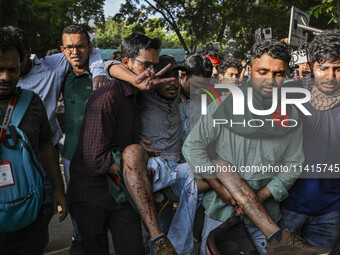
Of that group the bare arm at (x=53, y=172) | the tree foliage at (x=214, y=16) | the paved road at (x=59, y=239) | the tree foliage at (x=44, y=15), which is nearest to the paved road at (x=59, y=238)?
the paved road at (x=59, y=239)

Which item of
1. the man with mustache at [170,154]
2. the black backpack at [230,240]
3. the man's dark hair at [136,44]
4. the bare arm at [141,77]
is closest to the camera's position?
the black backpack at [230,240]

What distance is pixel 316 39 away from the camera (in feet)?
8.44

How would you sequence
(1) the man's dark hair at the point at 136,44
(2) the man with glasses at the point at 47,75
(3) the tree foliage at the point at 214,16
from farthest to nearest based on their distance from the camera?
1. (3) the tree foliage at the point at 214,16
2. (2) the man with glasses at the point at 47,75
3. (1) the man's dark hair at the point at 136,44

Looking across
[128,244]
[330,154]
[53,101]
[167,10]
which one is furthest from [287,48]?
[167,10]

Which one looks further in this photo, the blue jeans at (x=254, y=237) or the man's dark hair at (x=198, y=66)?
the man's dark hair at (x=198, y=66)

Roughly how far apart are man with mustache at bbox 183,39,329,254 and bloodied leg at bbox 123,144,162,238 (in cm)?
43

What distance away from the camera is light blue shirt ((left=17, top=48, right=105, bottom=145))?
304 centimetres

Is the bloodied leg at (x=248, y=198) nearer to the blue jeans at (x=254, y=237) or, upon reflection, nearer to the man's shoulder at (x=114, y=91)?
the blue jeans at (x=254, y=237)

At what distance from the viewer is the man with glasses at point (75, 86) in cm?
327

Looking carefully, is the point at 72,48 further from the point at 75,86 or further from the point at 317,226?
the point at 317,226

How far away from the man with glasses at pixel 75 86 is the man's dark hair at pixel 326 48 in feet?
6.37

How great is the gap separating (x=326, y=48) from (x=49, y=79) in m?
2.25

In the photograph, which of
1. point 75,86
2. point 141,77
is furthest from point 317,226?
point 75,86

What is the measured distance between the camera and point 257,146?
241cm
